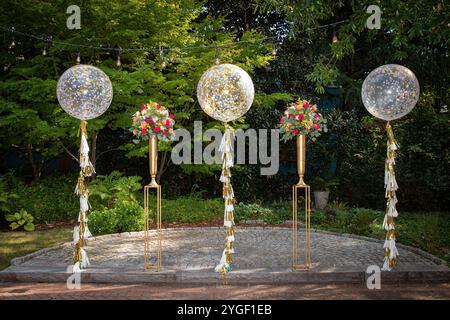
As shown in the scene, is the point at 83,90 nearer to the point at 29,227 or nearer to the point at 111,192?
the point at 29,227

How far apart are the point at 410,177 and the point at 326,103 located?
5.00 metres

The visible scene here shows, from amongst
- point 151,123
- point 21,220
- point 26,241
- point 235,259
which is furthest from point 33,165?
point 235,259

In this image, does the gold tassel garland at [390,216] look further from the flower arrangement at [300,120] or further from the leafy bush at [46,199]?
the leafy bush at [46,199]

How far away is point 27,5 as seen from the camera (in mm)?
12719

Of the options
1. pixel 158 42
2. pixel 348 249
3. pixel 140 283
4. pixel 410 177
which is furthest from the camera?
pixel 410 177

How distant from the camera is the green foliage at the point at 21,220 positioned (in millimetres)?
12097

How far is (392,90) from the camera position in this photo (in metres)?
7.41

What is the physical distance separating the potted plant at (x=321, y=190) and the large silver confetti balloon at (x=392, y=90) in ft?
26.0

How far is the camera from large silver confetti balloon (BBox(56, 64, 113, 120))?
Result: 7.56 m

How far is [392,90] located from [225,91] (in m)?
2.62

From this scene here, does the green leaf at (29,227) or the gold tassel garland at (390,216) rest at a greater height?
the gold tassel garland at (390,216)

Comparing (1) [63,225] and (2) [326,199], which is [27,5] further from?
(2) [326,199]


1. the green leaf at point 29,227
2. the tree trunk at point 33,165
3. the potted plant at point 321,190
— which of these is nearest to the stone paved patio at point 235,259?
the green leaf at point 29,227

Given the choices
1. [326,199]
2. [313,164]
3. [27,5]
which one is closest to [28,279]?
[27,5]
